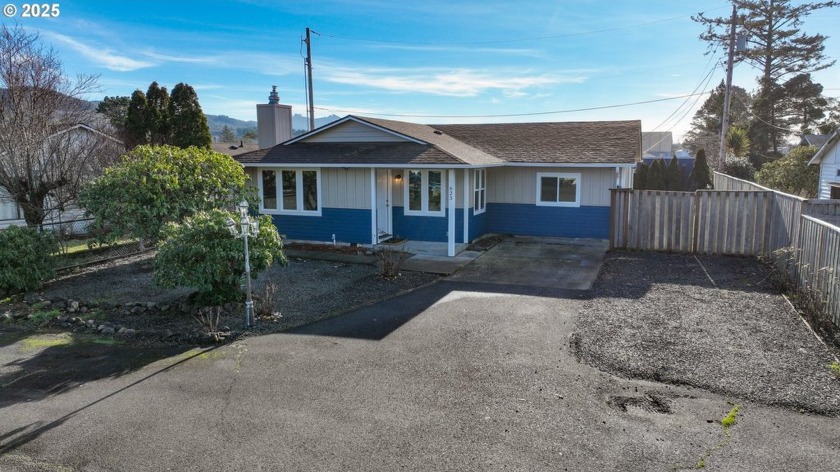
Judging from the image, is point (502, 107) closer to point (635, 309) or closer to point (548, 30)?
point (548, 30)

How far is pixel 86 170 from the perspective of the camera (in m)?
14.8

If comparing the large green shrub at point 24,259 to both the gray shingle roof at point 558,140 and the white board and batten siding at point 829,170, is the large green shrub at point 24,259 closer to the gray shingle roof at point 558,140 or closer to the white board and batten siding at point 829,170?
the gray shingle roof at point 558,140

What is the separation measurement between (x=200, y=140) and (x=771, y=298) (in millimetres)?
19824

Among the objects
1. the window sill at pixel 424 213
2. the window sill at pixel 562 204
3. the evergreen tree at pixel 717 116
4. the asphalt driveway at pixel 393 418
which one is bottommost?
the asphalt driveway at pixel 393 418

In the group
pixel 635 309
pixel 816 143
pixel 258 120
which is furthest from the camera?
pixel 816 143

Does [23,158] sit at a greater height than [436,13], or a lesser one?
lesser

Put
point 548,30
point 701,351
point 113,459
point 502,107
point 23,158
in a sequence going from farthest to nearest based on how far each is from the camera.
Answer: point 502,107
point 548,30
point 23,158
point 701,351
point 113,459

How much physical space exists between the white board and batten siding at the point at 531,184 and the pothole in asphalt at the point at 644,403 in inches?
422

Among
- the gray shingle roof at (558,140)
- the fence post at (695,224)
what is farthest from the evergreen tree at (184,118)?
the fence post at (695,224)

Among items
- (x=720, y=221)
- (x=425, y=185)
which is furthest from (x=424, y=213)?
(x=720, y=221)

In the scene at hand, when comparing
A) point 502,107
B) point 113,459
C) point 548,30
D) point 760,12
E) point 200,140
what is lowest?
point 113,459

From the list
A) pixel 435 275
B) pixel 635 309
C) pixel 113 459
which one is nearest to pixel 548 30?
pixel 435 275

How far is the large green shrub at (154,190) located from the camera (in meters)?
11.1

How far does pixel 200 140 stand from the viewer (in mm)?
21328
